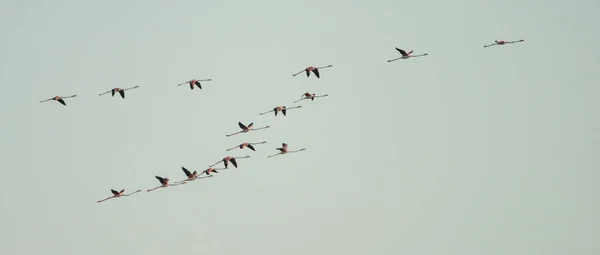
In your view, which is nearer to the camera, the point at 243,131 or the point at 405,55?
the point at 405,55

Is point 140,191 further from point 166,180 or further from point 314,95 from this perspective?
point 314,95

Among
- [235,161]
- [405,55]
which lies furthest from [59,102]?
[405,55]

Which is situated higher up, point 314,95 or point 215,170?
point 314,95

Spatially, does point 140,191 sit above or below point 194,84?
below

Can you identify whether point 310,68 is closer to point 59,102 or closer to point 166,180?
point 166,180

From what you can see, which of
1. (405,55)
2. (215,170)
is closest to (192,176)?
(215,170)

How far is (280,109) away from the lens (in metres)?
91.9

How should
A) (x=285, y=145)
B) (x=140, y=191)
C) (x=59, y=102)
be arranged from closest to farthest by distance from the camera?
(x=140, y=191) → (x=59, y=102) → (x=285, y=145)

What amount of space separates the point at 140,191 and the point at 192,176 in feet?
22.7

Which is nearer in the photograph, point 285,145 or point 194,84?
point 194,84

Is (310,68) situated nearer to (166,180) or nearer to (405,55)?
(405,55)

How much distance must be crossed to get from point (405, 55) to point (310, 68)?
31.2 feet

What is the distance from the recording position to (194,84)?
93.9m

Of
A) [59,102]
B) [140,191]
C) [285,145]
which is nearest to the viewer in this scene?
[140,191]
